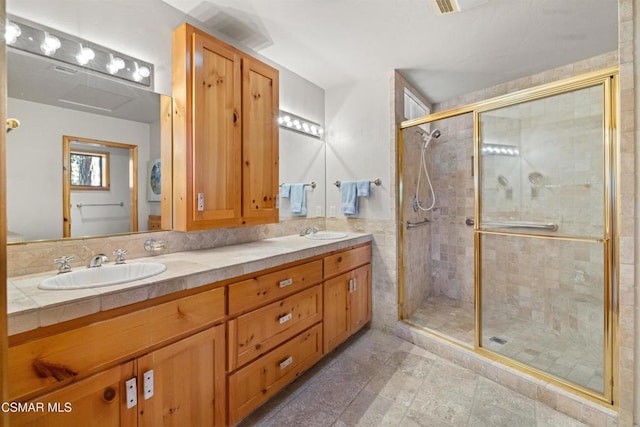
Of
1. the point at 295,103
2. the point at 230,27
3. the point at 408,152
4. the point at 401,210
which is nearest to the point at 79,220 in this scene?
the point at 230,27

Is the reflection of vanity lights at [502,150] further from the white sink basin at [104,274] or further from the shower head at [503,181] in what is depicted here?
the white sink basin at [104,274]

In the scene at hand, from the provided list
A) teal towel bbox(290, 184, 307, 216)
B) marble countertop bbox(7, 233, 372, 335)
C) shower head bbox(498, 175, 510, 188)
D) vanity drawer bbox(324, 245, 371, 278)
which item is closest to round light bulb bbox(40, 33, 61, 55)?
marble countertop bbox(7, 233, 372, 335)

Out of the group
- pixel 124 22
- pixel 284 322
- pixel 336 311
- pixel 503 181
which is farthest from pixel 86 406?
pixel 503 181

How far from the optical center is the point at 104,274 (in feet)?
4.33

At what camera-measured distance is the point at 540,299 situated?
2469mm

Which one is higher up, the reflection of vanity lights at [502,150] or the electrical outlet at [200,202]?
the reflection of vanity lights at [502,150]

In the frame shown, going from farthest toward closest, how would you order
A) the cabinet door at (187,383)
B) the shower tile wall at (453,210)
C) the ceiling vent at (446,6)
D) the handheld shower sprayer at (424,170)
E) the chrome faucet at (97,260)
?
1. the shower tile wall at (453,210)
2. the handheld shower sprayer at (424,170)
3. the ceiling vent at (446,6)
4. the chrome faucet at (97,260)
5. the cabinet door at (187,383)

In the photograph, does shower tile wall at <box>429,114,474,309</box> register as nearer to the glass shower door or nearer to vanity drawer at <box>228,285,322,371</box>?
the glass shower door

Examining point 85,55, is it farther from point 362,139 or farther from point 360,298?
point 360,298

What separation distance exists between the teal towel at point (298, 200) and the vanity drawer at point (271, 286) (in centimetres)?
82

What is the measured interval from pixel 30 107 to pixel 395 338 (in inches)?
112

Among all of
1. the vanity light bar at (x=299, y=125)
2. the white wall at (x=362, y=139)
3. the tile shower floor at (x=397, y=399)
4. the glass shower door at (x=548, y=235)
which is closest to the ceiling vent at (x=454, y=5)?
the glass shower door at (x=548, y=235)

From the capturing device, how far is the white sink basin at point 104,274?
1.15m

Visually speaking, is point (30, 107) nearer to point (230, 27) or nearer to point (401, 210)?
point (230, 27)
